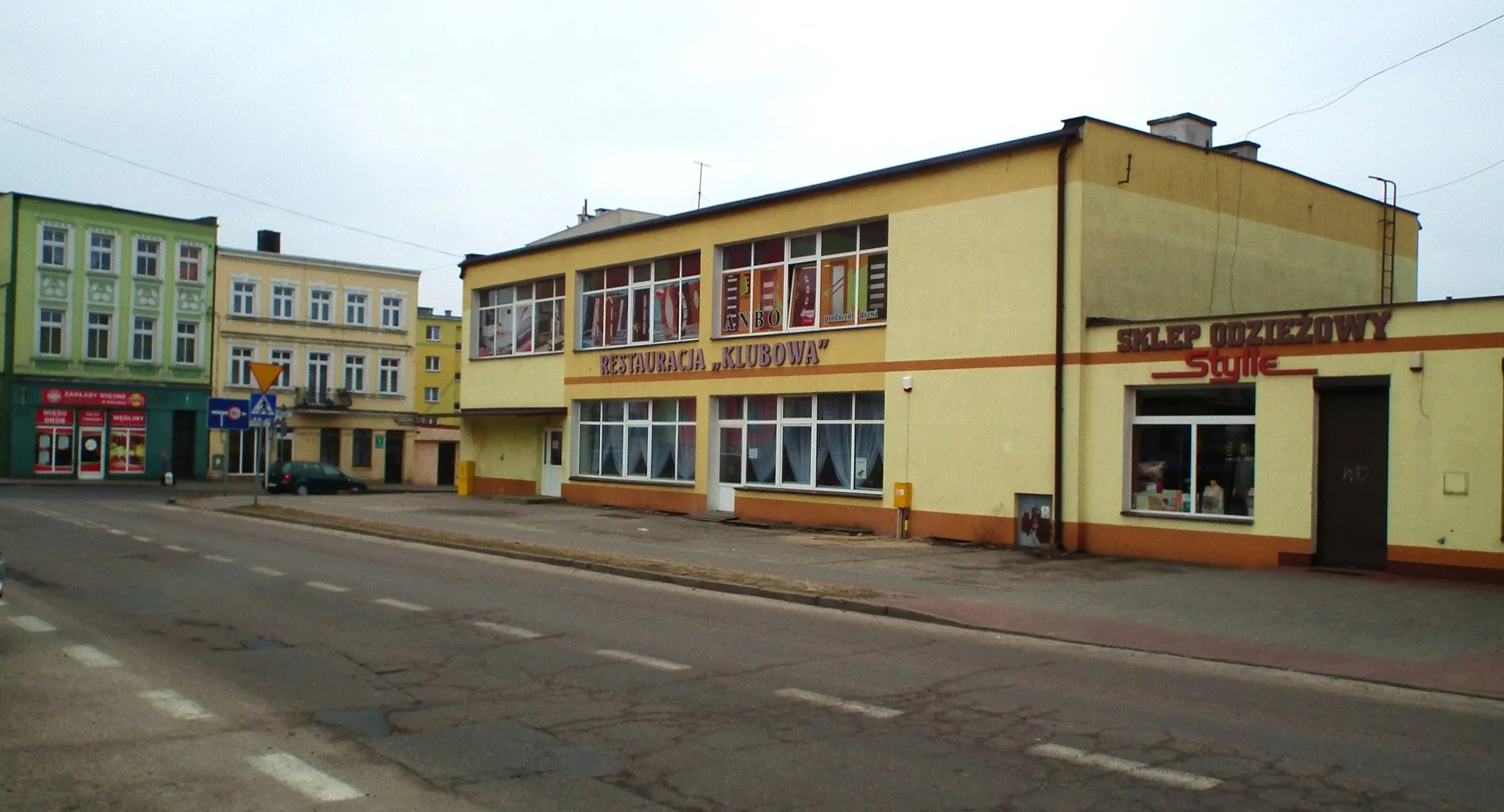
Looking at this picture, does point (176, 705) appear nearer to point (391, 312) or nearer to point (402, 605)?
point (402, 605)

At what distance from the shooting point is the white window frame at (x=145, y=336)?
55750mm

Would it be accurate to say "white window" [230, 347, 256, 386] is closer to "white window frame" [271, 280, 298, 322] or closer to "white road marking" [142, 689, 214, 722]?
"white window frame" [271, 280, 298, 322]

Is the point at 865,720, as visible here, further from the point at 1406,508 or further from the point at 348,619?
the point at 1406,508

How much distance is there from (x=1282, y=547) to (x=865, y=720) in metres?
12.6

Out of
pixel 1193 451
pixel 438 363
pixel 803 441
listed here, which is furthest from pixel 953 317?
pixel 438 363

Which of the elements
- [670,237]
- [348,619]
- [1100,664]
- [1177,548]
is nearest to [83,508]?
[670,237]

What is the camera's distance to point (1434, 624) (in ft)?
42.8

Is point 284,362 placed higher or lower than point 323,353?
lower

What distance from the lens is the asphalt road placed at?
20.9 feet

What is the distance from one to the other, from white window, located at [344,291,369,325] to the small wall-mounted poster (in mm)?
49213

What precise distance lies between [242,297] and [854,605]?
53.1m

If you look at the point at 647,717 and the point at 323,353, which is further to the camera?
the point at 323,353

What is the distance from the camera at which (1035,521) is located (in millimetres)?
21656

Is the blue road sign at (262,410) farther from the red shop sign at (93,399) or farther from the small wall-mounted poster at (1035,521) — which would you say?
the red shop sign at (93,399)
